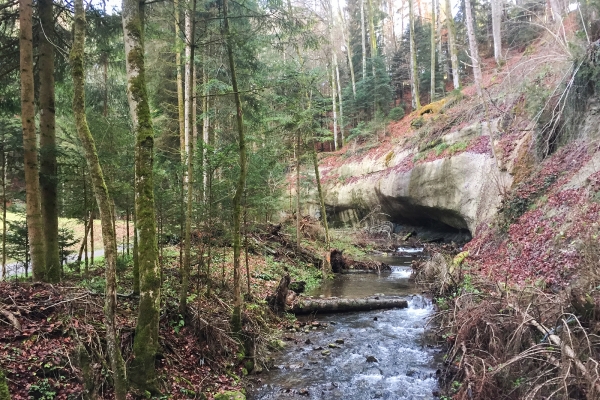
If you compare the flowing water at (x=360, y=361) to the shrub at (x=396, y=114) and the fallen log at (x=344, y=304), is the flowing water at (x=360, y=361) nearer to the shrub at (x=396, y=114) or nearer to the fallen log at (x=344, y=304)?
the fallen log at (x=344, y=304)

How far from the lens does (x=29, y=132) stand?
6.14 meters

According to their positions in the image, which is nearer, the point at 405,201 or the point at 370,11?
the point at 405,201

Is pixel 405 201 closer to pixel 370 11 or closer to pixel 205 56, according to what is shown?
pixel 205 56

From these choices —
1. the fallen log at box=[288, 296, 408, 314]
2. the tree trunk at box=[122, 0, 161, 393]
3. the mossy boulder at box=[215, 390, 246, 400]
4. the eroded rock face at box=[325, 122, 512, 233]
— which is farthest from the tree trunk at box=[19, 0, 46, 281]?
the eroded rock face at box=[325, 122, 512, 233]

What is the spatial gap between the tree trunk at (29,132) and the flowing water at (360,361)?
4410 mm

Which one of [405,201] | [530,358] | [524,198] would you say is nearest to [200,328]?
[530,358]

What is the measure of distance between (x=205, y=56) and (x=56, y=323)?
7.60 m

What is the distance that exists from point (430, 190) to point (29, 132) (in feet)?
52.7

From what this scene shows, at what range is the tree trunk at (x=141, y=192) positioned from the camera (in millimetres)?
4680

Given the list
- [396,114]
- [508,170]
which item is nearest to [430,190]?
[508,170]

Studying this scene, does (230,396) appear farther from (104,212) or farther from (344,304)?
(344,304)

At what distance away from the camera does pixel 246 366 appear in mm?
6402

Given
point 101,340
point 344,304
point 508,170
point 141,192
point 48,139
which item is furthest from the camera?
point 508,170

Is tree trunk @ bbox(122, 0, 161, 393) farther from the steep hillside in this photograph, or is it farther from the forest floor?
the steep hillside
